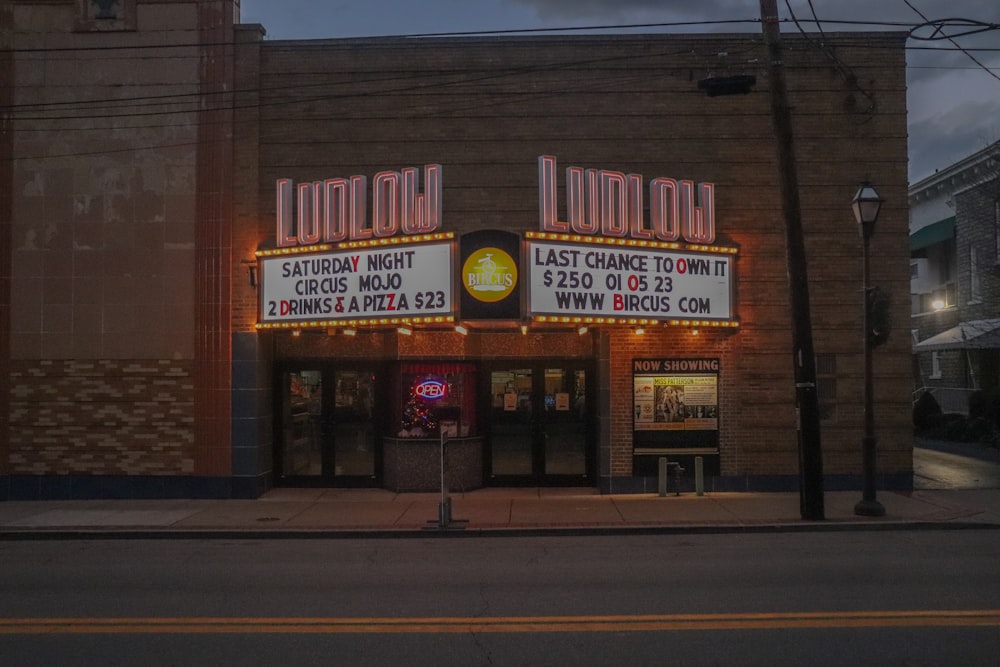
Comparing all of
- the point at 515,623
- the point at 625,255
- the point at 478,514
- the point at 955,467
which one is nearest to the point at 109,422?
the point at 478,514

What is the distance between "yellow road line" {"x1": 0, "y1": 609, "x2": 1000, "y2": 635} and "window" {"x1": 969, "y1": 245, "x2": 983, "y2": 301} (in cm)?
2241

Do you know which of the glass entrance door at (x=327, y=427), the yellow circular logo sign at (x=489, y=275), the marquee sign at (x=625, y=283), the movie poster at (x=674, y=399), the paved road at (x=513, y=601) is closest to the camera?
the paved road at (x=513, y=601)

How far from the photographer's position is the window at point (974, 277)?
2736 cm

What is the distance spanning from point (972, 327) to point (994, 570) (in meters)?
17.7

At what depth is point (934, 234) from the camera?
30125 millimetres

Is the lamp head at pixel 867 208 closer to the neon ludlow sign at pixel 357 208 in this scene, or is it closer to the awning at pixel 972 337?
the neon ludlow sign at pixel 357 208

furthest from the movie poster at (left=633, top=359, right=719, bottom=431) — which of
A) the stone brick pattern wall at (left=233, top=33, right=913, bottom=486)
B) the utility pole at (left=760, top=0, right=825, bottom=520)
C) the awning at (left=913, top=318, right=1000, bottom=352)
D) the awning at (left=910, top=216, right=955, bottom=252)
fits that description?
the awning at (left=910, top=216, right=955, bottom=252)

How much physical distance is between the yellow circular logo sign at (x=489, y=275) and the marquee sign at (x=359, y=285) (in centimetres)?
30

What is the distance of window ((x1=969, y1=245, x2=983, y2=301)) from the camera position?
2736 cm

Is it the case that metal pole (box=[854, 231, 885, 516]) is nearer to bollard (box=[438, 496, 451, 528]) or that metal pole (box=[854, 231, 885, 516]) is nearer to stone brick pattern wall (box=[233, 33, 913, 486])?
stone brick pattern wall (box=[233, 33, 913, 486])

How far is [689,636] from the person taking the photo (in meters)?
7.30

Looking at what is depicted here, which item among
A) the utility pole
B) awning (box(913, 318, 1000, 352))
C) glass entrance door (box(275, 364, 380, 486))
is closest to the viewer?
the utility pole

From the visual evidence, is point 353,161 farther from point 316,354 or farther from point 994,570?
point 994,570

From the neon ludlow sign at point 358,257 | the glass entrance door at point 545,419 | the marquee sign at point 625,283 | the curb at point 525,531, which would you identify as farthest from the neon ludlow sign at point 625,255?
the curb at point 525,531
